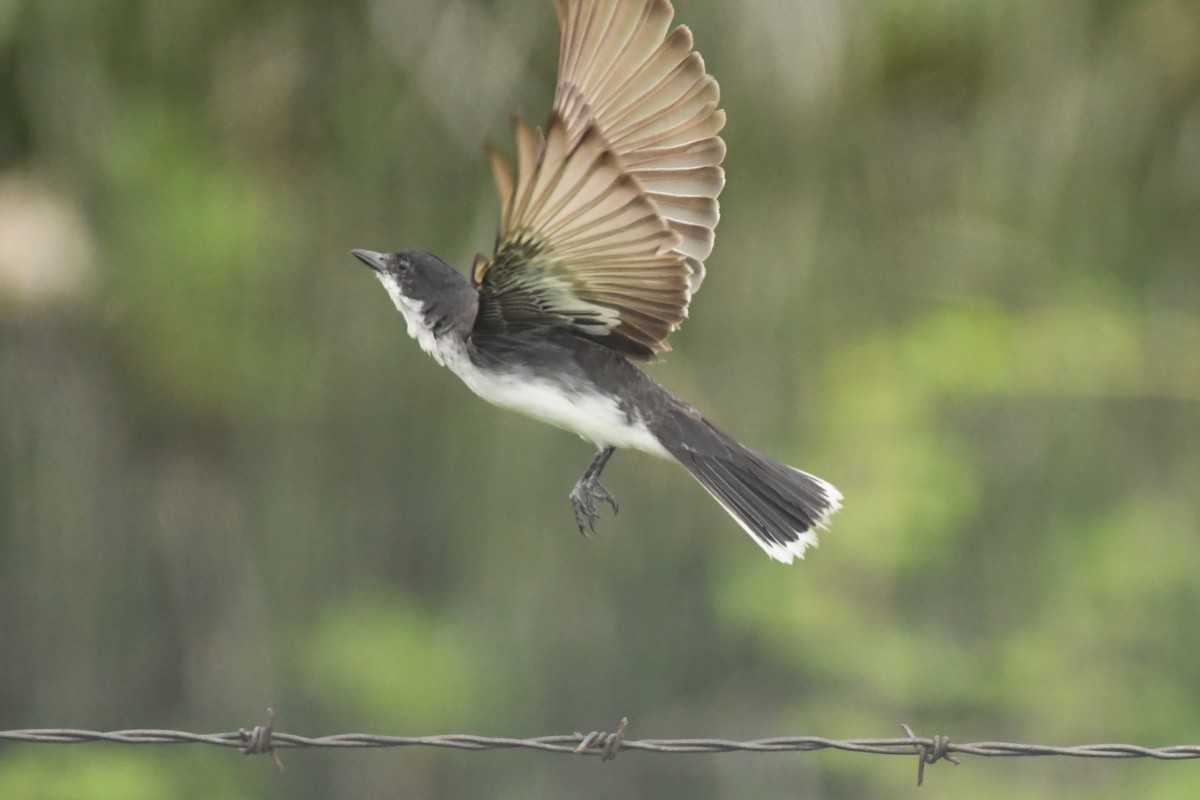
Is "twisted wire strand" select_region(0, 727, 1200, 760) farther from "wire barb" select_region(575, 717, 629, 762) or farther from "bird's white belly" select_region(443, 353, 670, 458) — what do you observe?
"bird's white belly" select_region(443, 353, 670, 458)

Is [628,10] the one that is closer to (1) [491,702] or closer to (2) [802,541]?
(2) [802,541]

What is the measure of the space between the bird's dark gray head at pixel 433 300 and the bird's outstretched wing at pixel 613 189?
0.10 meters

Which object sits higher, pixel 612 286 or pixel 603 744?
pixel 612 286

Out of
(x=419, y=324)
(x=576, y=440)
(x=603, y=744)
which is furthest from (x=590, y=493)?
(x=576, y=440)

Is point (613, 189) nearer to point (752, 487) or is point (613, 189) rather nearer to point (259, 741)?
point (752, 487)

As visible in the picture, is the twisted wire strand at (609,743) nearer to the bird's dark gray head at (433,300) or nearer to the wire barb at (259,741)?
the wire barb at (259,741)

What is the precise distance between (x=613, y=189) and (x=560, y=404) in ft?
2.06

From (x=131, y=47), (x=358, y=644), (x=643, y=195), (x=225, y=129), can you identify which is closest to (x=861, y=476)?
(x=358, y=644)

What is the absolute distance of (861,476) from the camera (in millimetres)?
7625

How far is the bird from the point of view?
2848mm

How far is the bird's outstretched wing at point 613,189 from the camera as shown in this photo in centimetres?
267

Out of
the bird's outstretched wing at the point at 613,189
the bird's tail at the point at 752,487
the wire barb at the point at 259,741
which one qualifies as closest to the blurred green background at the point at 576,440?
the bird's outstretched wing at the point at 613,189

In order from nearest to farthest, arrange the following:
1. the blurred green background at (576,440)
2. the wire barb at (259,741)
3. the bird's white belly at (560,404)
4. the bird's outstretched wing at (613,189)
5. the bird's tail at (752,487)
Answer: the bird's outstretched wing at (613,189) → the wire barb at (259,741) → the bird's white belly at (560,404) → the bird's tail at (752,487) → the blurred green background at (576,440)

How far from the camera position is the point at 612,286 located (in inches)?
119
